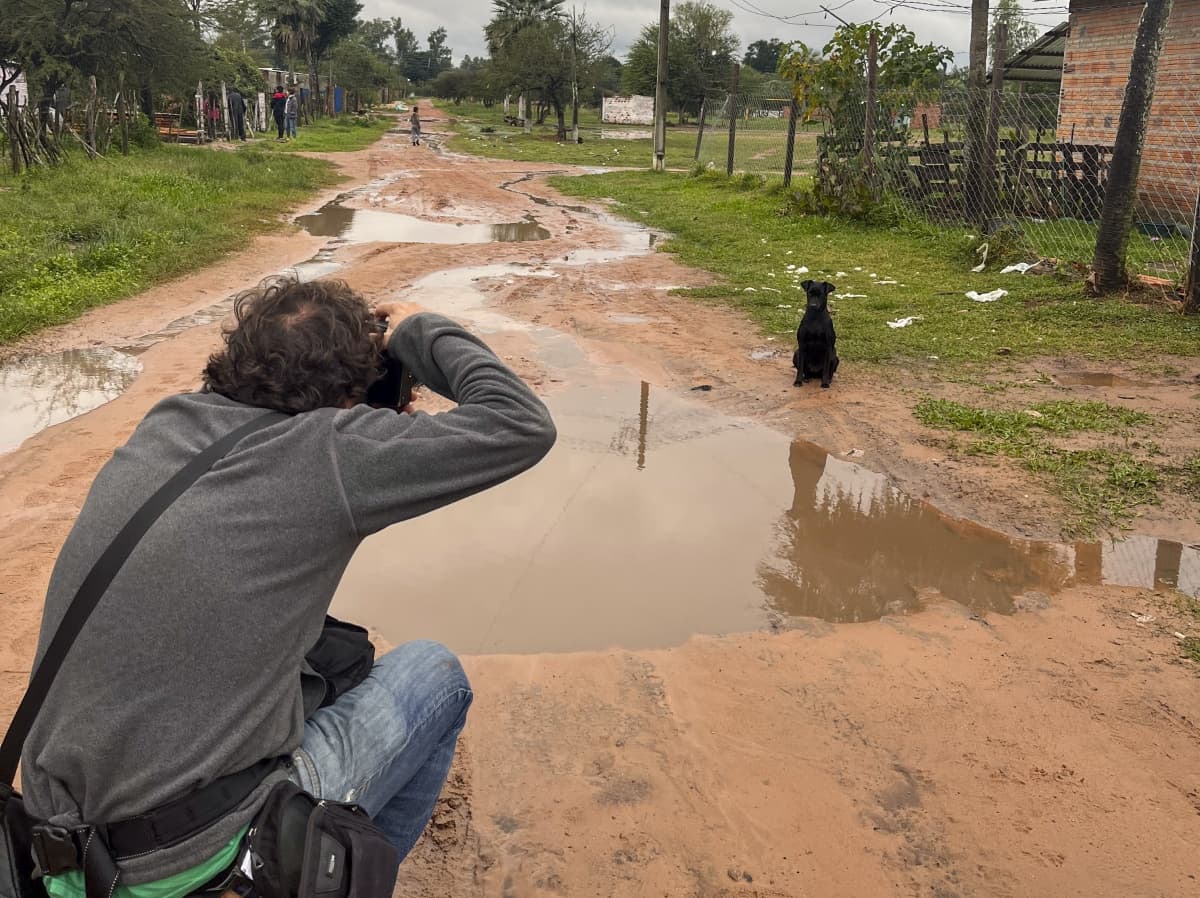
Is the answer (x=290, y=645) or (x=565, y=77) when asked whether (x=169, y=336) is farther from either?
(x=565, y=77)

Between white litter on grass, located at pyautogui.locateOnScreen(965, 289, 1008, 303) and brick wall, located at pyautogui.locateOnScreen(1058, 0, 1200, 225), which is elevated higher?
brick wall, located at pyautogui.locateOnScreen(1058, 0, 1200, 225)

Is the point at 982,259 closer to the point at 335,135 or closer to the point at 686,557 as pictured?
the point at 686,557

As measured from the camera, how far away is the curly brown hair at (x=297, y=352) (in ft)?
6.36

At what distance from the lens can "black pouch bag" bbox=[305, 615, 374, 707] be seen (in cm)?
210

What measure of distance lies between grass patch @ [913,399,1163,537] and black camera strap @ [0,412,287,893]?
162 inches

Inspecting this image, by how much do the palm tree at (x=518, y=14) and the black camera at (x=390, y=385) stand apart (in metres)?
60.9

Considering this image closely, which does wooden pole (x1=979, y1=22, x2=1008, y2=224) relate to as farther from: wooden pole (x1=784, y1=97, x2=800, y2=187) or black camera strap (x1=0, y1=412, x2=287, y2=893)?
black camera strap (x1=0, y1=412, x2=287, y2=893)

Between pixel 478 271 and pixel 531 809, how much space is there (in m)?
8.91

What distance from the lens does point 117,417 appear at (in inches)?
240

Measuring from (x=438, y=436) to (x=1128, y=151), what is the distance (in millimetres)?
9329

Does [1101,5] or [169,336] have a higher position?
[1101,5]

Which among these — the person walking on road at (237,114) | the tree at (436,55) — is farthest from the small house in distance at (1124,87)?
the tree at (436,55)

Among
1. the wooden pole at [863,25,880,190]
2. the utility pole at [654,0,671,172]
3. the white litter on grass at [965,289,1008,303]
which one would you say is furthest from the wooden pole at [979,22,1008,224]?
the utility pole at [654,0,671,172]

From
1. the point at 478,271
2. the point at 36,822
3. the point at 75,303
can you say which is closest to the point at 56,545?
the point at 36,822
